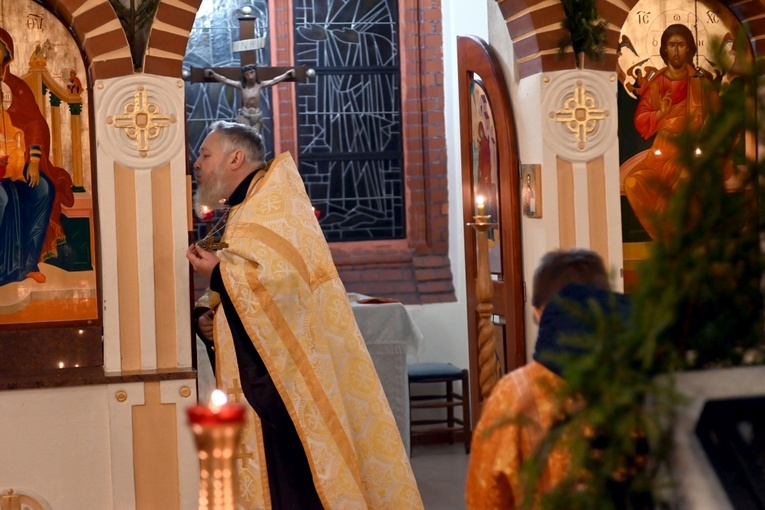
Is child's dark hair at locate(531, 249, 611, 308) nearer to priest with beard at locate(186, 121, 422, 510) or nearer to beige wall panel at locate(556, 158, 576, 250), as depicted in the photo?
priest with beard at locate(186, 121, 422, 510)

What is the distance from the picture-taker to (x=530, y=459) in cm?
154

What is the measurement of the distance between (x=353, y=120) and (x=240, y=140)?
5049mm

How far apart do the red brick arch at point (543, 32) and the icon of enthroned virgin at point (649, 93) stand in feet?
0.92

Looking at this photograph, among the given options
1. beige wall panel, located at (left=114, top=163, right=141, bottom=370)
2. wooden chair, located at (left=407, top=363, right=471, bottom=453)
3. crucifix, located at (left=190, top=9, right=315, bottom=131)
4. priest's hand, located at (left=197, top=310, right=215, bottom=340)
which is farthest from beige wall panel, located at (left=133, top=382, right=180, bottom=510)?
crucifix, located at (left=190, top=9, right=315, bottom=131)

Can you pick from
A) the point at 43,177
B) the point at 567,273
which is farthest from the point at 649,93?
the point at 567,273

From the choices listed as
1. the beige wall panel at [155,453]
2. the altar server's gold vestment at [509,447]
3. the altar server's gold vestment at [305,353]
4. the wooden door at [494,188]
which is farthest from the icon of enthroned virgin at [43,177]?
the altar server's gold vestment at [509,447]

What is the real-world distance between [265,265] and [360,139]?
536 centimetres

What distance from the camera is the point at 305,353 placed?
4.48 meters

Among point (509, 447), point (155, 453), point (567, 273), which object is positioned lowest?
point (155, 453)

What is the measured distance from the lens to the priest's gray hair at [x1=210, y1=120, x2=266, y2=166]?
4.70 meters

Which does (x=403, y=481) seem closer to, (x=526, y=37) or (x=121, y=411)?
(x=121, y=411)

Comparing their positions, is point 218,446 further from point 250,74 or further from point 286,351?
point 250,74

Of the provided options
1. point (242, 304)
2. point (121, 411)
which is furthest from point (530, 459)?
point (121, 411)

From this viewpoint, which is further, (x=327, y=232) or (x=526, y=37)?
(x=327, y=232)
